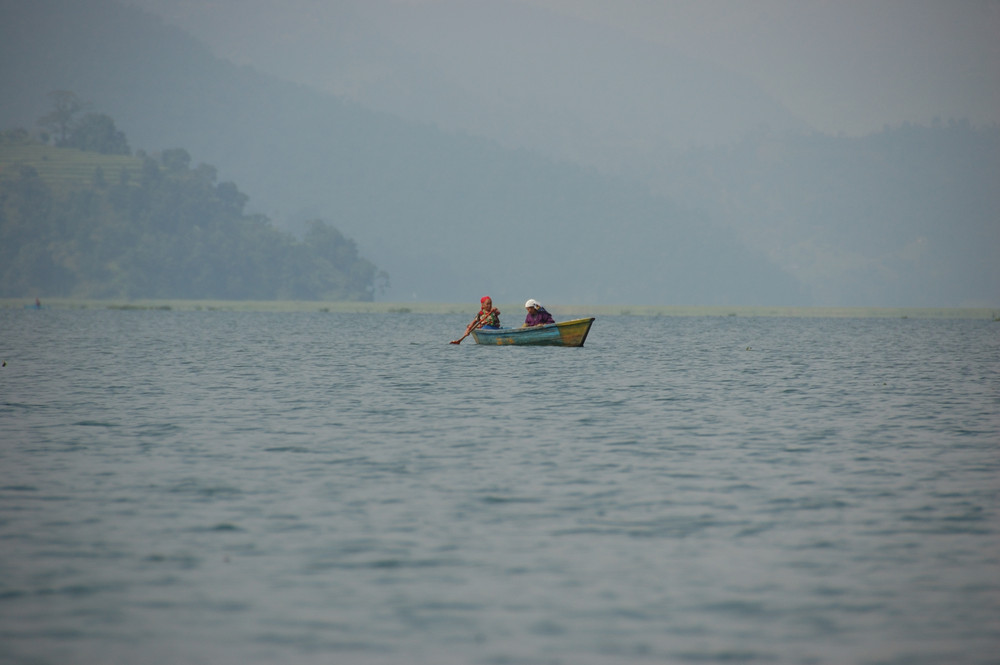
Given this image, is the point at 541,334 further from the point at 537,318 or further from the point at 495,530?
the point at 495,530

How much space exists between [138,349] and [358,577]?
49.2 meters

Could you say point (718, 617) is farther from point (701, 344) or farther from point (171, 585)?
point (701, 344)

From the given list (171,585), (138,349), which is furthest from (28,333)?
(171,585)

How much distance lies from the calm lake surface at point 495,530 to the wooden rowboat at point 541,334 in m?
19.3

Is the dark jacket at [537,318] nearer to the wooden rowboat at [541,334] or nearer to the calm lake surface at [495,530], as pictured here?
the wooden rowboat at [541,334]

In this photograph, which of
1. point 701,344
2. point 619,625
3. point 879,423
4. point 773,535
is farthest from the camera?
point 701,344

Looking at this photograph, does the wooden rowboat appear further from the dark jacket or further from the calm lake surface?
the calm lake surface

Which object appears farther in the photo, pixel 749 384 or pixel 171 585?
pixel 749 384

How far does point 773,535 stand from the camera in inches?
552

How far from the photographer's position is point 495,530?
46.6 feet

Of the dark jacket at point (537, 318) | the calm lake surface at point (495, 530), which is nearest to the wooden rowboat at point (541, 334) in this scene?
the dark jacket at point (537, 318)

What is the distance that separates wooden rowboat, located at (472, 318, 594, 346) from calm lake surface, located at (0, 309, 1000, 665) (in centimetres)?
1928

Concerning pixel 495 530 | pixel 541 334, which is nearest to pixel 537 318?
pixel 541 334

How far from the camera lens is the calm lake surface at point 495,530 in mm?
10102
